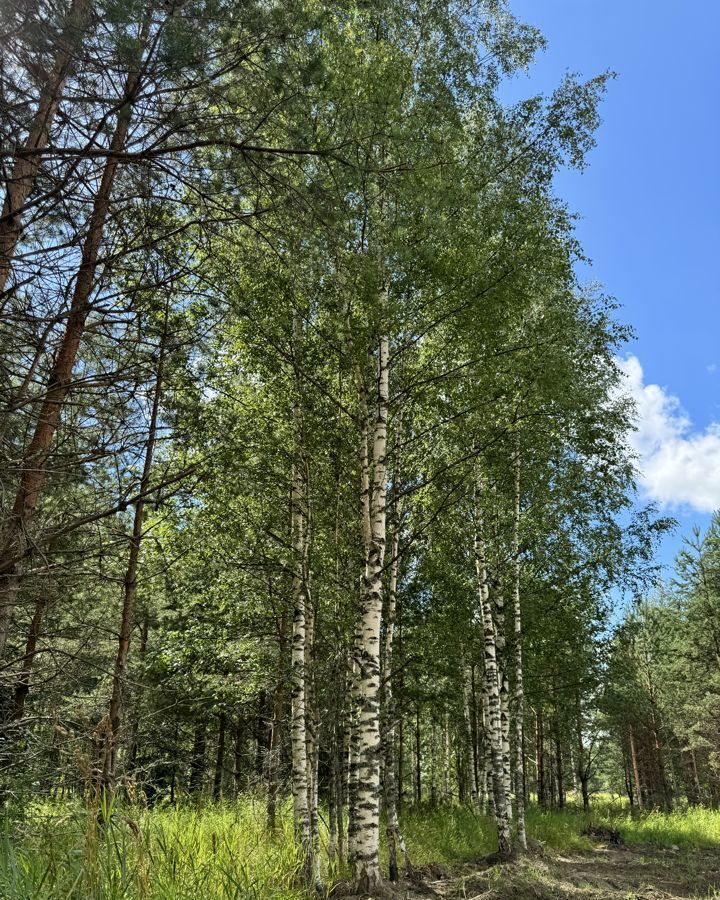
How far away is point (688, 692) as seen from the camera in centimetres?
2583

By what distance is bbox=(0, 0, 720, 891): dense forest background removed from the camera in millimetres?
3799

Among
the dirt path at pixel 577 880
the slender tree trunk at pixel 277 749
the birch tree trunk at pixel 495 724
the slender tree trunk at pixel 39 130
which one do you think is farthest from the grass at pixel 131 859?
the birch tree trunk at pixel 495 724

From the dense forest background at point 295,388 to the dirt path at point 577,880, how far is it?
3.06 ft

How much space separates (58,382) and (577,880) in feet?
34.5

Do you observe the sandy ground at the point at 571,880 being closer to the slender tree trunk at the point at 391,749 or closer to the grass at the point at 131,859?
the slender tree trunk at the point at 391,749

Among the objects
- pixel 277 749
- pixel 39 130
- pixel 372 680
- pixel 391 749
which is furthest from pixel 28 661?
pixel 391 749

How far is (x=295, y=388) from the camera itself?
27.2 ft

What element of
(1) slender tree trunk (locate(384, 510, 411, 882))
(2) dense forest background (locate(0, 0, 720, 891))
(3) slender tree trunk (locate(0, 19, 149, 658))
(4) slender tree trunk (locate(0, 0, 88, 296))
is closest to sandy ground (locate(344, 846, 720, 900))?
(1) slender tree trunk (locate(384, 510, 411, 882))

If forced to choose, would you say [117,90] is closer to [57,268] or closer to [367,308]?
[57,268]

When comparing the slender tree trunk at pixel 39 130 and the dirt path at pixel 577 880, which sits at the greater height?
the slender tree trunk at pixel 39 130

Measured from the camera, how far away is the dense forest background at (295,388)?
12.5ft

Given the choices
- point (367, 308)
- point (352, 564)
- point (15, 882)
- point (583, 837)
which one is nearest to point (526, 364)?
point (367, 308)

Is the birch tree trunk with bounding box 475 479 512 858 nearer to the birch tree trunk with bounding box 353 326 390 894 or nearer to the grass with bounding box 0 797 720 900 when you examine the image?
the birch tree trunk with bounding box 353 326 390 894

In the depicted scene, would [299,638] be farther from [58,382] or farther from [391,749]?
[58,382]
